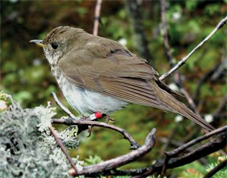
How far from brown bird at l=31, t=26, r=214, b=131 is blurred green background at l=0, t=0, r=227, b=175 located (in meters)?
1.83

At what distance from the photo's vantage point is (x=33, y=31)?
7.98 m

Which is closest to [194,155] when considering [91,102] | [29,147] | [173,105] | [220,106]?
[29,147]

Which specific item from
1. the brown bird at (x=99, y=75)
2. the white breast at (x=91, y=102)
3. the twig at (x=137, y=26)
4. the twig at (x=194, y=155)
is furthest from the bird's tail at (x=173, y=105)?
the twig at (x=137, y=26)

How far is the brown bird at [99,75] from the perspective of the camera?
364 cm

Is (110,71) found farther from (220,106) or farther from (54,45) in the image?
(220,106)

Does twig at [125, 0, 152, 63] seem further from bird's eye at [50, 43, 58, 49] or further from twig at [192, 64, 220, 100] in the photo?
bird's eye at [50, 43, 58, 49]

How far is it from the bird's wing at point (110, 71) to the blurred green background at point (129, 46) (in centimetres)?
191

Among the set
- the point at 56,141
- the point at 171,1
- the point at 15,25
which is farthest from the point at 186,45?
the point at 56,141

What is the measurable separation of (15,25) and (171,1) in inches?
103

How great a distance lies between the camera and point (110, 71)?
13.3 feet

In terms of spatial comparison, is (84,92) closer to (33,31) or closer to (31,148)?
(31,148)

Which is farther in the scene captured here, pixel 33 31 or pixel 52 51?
pixel 33 31

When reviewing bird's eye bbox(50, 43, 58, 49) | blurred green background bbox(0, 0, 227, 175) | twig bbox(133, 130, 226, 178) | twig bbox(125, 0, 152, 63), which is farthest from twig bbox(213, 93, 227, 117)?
twig bbox(133, 130, 226, 178)

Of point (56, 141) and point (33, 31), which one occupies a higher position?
point (56, 141)
